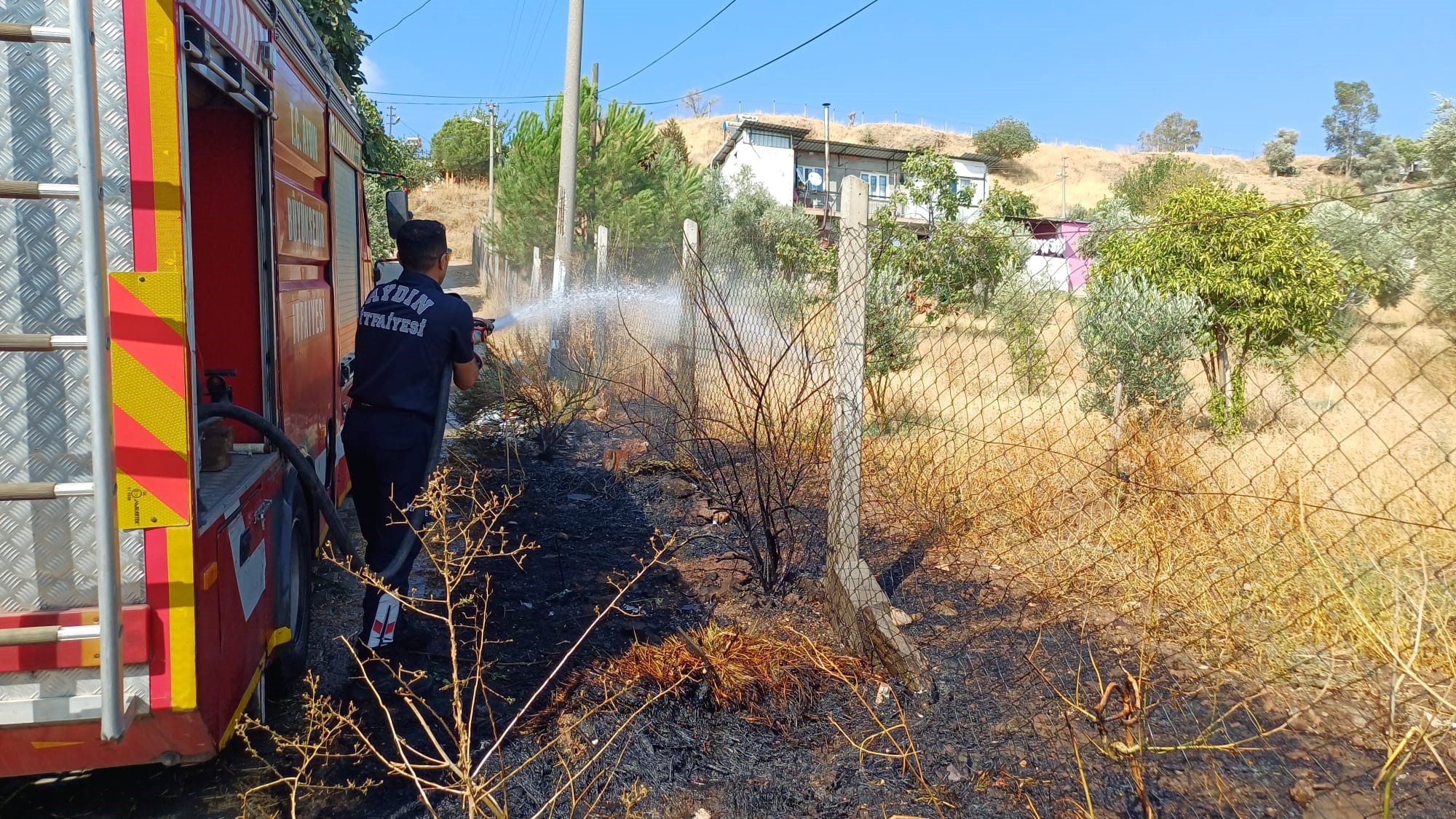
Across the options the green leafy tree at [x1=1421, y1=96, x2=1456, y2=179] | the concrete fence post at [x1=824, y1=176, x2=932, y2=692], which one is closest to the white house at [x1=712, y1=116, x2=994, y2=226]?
the green leafy tree at [x1=1421, y1=96, x2=1456, y2=179]

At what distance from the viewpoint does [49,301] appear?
6.85ft

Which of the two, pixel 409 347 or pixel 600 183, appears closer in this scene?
pixel 409 347

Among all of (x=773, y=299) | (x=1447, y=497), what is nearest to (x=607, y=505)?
(x=773, y=299)

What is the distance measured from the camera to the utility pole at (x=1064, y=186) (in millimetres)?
56906

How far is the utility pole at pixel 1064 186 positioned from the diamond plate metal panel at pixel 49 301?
185 feet

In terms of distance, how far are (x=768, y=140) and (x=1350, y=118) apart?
58.3 m

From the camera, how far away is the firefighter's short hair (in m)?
3.67

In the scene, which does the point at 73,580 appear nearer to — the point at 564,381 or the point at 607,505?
the point at 607,505

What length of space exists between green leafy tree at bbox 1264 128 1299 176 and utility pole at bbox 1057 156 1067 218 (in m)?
15.3

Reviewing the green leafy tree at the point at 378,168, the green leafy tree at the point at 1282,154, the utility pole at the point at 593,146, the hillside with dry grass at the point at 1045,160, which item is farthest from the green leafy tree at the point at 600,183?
the green leafy tree at the point at 1282,154

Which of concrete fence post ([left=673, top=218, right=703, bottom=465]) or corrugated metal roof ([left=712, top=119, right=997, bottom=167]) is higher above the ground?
corrugated metal roof ([left=712, top=119, right=997, bottom=167])

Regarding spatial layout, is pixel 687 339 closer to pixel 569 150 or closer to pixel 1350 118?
pixel 569 150

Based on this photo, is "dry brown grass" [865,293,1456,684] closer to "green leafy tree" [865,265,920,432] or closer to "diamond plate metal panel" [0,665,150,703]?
"green leafy tree" [865,265,920,432]

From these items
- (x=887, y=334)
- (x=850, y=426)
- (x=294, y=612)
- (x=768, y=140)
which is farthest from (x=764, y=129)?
(x=294, y=612)
